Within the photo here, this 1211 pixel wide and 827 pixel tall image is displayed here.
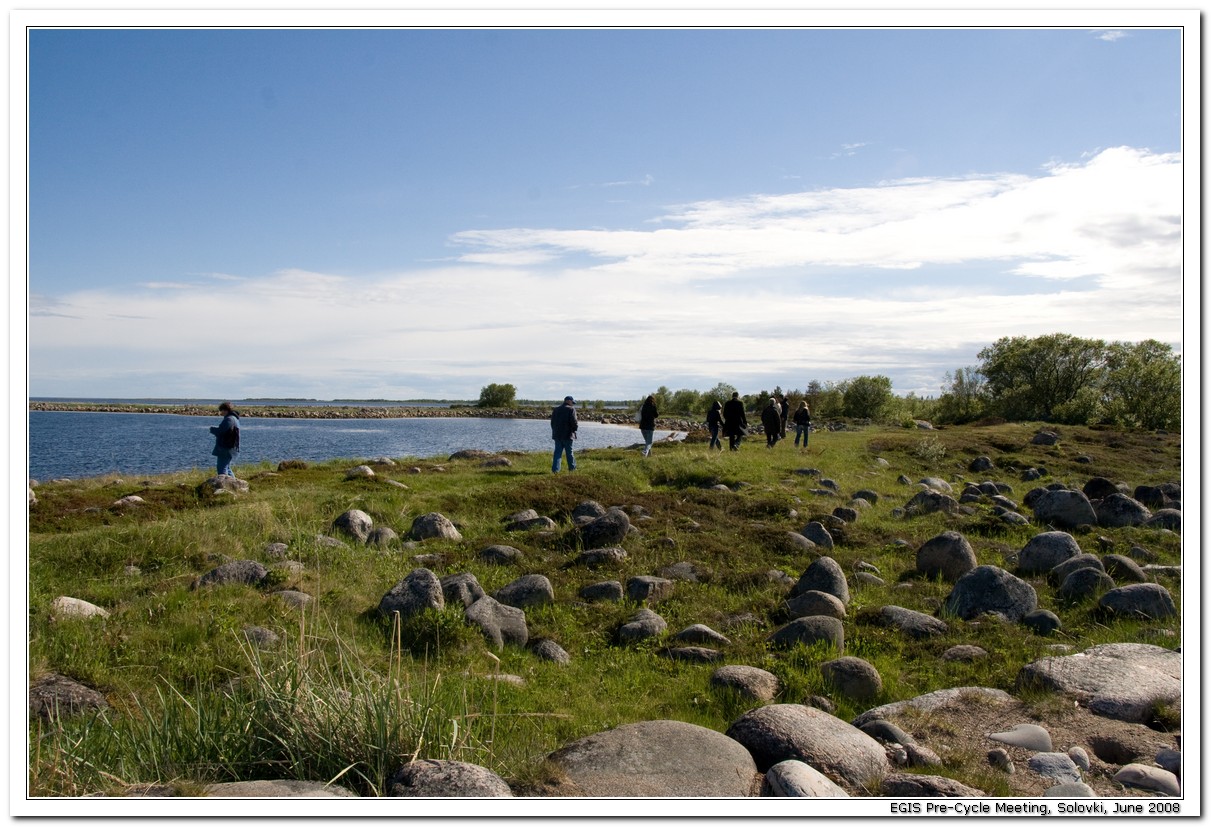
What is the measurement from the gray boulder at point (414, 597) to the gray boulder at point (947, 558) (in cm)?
745

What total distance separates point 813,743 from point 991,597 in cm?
565

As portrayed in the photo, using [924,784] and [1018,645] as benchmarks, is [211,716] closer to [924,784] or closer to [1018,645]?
[924,784]

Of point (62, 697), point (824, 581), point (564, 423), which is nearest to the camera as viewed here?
point (62, 697)

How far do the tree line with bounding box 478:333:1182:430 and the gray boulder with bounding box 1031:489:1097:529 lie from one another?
92.5ft

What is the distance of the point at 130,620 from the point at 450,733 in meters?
5.20

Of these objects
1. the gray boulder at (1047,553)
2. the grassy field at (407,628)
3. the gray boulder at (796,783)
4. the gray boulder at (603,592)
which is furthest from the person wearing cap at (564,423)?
the gray boulder at (796,783)

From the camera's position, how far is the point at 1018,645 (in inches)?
354

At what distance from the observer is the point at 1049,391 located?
56656 millimetres

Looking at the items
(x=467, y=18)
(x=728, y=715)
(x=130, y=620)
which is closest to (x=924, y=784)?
(x=728, y=715)

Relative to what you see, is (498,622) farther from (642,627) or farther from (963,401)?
(963,401)

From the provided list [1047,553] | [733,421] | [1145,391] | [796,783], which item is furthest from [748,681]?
[1145,391]

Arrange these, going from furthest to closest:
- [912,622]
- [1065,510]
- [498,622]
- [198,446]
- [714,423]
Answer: [198,446] < [714,423] < [1065,510] < [912,622] < [498,622]

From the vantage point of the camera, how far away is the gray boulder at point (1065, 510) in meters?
16.6

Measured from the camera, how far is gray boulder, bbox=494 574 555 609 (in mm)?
10648
